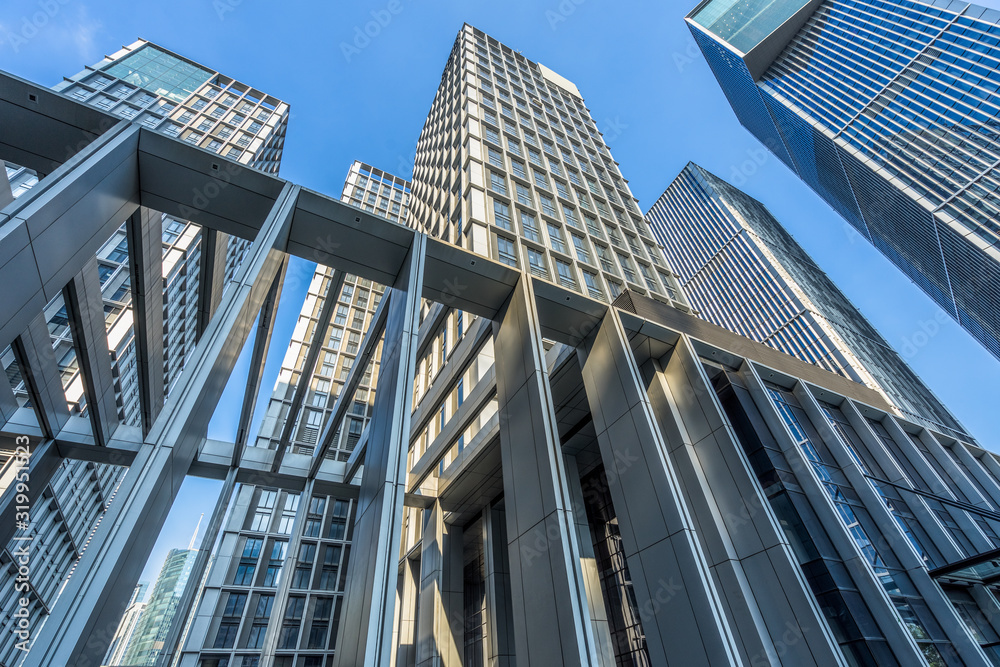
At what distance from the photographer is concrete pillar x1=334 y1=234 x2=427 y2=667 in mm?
6207

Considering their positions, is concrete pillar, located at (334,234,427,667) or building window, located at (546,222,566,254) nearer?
concrete pillar, located at (334,234,427,667)

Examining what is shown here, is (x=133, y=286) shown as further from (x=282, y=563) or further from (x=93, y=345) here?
(x=282, y=563)

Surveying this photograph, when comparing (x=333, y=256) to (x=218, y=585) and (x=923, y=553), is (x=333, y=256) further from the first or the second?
(x=218, y=585)

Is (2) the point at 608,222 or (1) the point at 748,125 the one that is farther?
(1) the point at 748,125

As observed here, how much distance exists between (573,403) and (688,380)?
371 cm

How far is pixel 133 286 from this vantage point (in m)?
10.5

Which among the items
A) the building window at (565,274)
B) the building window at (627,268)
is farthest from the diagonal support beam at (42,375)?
the building window at (627,268)

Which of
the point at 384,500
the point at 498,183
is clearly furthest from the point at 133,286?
the point at 498,183

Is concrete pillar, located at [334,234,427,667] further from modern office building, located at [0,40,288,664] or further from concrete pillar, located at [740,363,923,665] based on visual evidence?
concrete pillar, located at [740,363,923,665]

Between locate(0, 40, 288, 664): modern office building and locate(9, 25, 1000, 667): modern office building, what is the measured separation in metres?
1.28

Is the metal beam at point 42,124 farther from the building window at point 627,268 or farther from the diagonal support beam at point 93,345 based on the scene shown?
the building window at point 627,268

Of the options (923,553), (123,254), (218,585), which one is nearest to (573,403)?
(923,553)

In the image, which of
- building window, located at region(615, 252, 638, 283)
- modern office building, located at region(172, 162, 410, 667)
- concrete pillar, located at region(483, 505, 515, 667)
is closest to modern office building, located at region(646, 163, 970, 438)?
building window, located at region(615, 252, 638, 283)

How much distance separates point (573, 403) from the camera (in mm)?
15188
